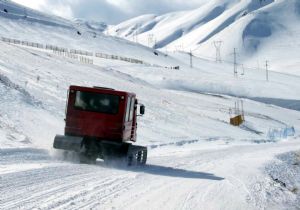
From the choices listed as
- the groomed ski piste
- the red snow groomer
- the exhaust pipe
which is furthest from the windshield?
the groomed ski piste

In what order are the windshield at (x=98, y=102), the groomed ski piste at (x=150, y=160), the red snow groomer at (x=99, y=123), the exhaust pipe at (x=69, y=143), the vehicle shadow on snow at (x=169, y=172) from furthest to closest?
the windshield at (x=98, y=102), the red snow groomer at (x=99, y=123), the exhaust pipe at (x=69, y=143), the vehicle shadow on snow at (x=169, y=172), the groomed ski piste at (x=150, y=160)

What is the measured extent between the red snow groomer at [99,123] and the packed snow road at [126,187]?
653mm

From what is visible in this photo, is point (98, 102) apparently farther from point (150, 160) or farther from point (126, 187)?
point (126, 187)

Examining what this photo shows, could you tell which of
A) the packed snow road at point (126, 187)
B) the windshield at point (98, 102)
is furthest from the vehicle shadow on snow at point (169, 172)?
the windshield at point (98, 102)

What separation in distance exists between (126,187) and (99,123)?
5.22 meters

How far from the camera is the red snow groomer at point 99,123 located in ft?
56.6

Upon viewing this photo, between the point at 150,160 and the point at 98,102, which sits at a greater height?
the point at 98,102

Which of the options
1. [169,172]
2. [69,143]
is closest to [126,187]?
[169,172]

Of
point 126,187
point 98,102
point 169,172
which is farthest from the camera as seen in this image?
point 98,102

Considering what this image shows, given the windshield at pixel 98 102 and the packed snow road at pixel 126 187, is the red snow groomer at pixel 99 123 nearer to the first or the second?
the windshield at pixel 98 102

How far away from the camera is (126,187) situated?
12570 millimetres

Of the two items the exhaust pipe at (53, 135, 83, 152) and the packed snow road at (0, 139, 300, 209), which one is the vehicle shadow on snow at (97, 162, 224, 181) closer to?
the packed snow road at (0, 139, 300, 209)

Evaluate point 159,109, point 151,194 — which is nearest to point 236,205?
point 151,194

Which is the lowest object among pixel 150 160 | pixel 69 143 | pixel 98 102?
pixel 150 160
